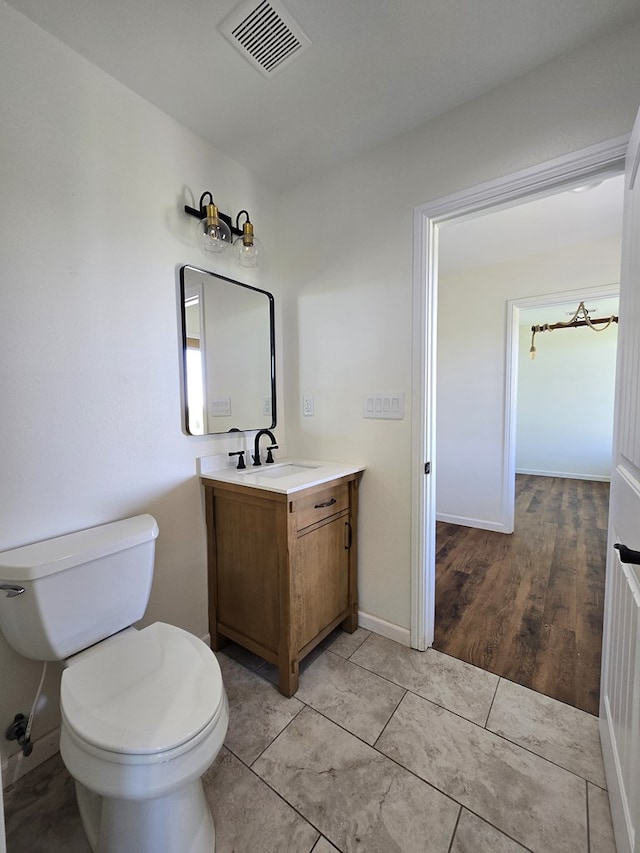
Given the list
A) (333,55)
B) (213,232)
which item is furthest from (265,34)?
(213,232)

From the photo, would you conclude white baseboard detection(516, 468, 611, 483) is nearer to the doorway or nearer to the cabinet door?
the doorway

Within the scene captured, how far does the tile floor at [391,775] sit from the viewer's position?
98 centimetres

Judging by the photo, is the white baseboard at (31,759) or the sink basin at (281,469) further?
the sink basin at (281,469)

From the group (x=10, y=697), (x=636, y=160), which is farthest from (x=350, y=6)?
(x=10, y=697)

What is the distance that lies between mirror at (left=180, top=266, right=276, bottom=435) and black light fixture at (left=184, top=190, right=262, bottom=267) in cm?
13

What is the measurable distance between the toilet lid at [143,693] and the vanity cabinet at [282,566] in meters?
0.42

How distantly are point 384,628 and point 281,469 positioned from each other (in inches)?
38.8

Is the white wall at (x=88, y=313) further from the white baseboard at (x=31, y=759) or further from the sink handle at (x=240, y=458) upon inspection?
the sink handle at (x=240, y=458)

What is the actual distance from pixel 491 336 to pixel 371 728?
3.00 meters

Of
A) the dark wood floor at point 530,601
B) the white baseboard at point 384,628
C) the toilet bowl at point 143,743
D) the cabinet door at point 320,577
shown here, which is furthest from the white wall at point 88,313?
the dark wood floor at point 530,601

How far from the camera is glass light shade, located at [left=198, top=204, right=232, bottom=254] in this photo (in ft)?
5.15

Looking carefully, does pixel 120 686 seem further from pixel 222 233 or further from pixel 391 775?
pixel 222 233

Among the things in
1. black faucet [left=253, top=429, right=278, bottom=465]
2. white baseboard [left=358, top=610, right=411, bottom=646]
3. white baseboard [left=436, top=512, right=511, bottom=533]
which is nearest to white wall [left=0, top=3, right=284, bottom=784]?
black faucet [left=253, top=429, right=278, bottom=465]

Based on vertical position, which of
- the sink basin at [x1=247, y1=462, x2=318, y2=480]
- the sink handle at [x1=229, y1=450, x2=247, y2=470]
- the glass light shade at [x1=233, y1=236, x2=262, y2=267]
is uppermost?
the glass light shade at [x1=233, y1=236, x2=262, y2=267]
